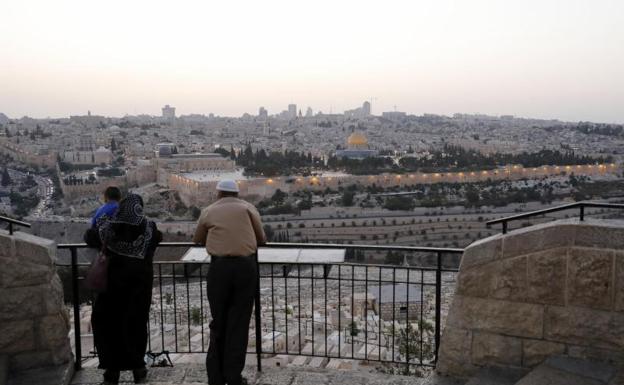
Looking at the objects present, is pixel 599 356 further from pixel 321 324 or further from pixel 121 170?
pixel 121 170

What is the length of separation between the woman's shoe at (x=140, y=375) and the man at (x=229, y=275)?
40 cm

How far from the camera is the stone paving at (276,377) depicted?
3.07m

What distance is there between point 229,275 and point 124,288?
0.56m

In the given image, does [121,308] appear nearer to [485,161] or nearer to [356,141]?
[485,161]

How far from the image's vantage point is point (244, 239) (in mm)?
2719

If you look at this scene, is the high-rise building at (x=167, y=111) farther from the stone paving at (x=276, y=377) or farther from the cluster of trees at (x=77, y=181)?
the stone paving at (x=276, y=377)

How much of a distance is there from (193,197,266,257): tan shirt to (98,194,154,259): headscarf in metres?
0.29

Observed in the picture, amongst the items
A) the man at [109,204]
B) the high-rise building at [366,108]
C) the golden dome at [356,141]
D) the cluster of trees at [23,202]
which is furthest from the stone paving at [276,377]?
the high-rise building at [366,108]

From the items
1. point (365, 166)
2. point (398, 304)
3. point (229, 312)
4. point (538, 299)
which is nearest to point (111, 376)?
point (229, 312)

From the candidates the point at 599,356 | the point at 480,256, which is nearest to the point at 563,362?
the point at 599,356

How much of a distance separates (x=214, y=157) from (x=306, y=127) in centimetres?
6947

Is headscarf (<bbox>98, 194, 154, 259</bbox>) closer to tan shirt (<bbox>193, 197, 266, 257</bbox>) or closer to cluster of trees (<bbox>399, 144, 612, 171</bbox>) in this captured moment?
tan shirt (<bbox>193, 197, 266, 257</bbox>)

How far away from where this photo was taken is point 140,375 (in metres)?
2.99

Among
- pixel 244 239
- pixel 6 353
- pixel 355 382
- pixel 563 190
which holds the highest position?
pixel 244 239
